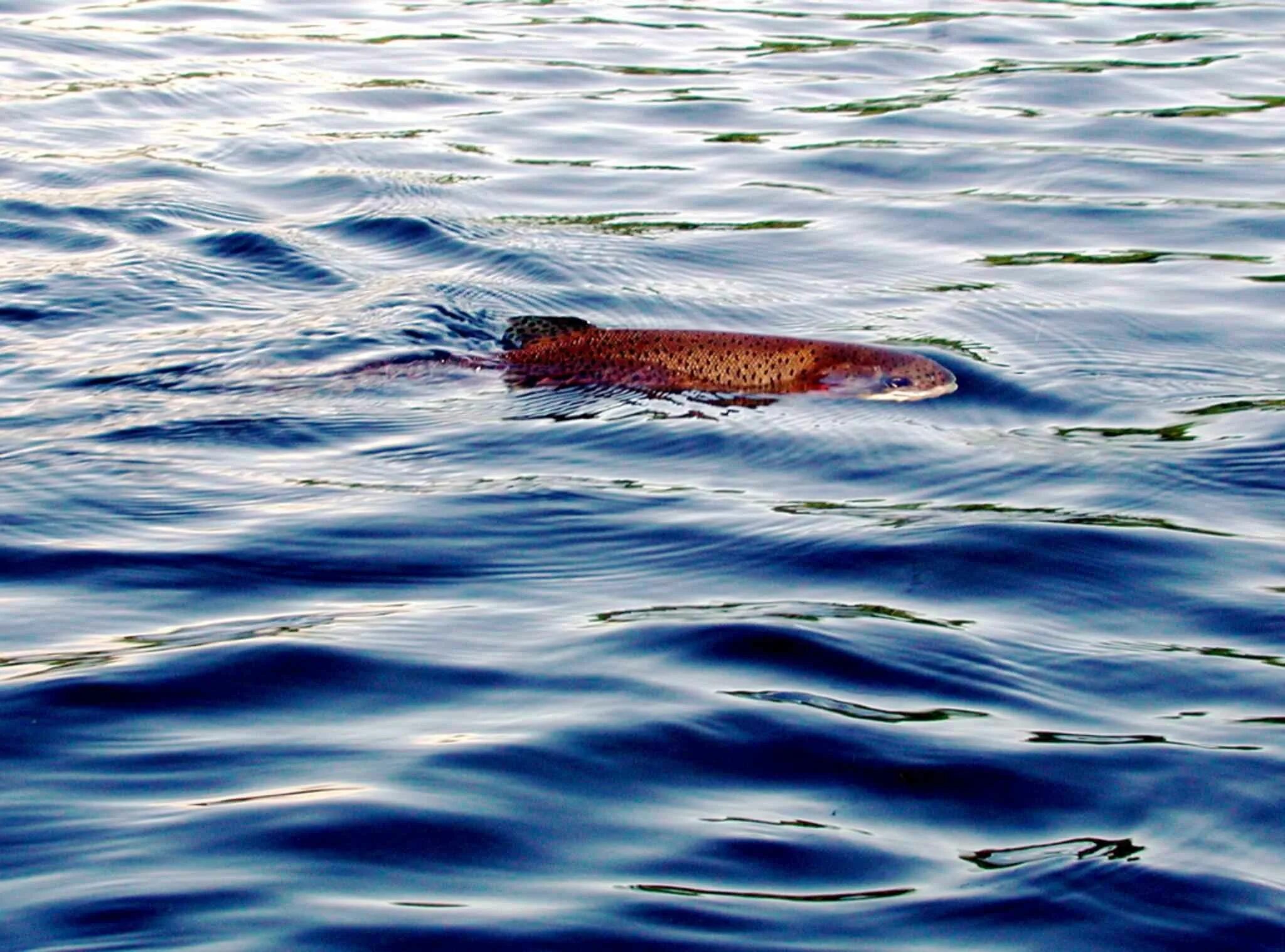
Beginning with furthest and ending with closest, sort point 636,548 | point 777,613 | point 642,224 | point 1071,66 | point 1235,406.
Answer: point 1071,66
point 642,224
point 1235,406
point 636,548
point 777,613

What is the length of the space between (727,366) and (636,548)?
1.77 m

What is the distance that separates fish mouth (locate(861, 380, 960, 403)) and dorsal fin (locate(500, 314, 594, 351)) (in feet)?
4.06

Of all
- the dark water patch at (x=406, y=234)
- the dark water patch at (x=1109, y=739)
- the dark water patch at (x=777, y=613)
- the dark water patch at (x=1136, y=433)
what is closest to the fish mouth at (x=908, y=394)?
the dark water patch at (x=1136, y=433)

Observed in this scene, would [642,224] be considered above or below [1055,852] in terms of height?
above

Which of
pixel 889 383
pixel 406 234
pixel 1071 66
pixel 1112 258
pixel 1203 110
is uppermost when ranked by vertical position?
pixel 1071 66

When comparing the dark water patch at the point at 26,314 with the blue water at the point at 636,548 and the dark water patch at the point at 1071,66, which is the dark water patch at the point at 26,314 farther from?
the dark water patch at the point at 1071,66

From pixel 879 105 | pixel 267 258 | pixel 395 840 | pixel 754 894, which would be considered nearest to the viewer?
pixel 754 894

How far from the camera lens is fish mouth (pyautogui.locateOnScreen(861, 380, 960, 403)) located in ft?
21.3

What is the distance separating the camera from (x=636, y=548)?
16.5 feet

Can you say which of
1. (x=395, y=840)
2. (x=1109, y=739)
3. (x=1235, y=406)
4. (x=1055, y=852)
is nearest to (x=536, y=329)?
(x=1235, y=406)

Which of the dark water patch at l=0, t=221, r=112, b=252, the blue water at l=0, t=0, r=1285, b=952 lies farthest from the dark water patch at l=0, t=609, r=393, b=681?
the dark water patch at l=0, t=221, r=112, b=252

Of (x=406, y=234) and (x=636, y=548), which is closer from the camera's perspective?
(x=636, y=548)

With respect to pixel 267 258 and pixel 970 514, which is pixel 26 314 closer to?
pixel 267 258

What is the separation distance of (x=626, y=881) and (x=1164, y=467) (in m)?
3.29
